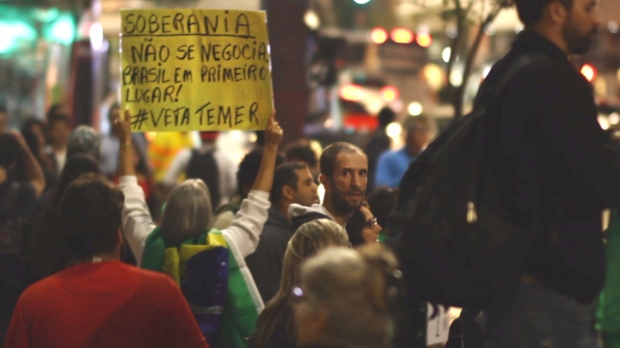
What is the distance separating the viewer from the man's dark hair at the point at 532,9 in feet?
14.0

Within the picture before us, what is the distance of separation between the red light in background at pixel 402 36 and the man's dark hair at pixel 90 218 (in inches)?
687

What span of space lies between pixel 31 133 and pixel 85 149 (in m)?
3.80

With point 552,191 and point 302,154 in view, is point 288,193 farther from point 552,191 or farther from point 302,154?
point 552,191

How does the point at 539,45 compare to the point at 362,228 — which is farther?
the point at 362,228

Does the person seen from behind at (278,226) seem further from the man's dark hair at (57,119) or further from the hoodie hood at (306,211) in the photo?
the man's dark hair at (57,119)

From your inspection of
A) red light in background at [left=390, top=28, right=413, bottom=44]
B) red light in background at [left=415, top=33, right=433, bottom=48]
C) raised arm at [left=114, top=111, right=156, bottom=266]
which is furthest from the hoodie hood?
red light in background at [left=390, top=28, right=413, bottom=44]

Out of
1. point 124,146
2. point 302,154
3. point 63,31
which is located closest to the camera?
point 124,146

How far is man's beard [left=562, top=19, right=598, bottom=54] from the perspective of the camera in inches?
168

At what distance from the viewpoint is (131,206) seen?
670 centimetres

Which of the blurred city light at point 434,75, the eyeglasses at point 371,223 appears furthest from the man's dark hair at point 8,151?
the blurred city light at point 434,75

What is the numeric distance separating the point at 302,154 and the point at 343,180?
3623mm

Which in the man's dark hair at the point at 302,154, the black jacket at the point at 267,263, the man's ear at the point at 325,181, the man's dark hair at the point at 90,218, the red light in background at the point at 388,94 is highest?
the man's dark hair at the point at 90,218

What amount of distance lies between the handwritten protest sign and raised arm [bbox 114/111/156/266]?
339 mm

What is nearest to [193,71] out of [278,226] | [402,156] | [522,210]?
[278,226]
